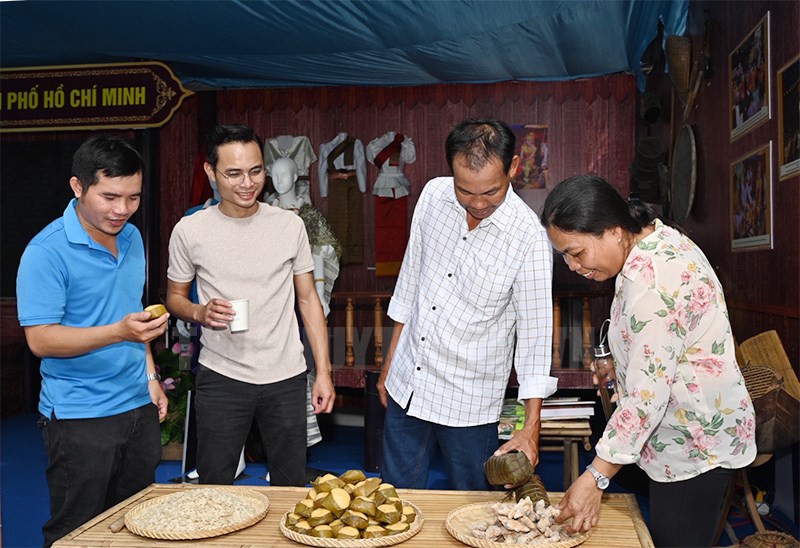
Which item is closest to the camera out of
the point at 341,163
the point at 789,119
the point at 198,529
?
the point at 198,529

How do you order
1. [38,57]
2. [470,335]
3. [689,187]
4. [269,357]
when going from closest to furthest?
1. [470,335]
2. [269,357]
3. [689,187]
4. [38,57]

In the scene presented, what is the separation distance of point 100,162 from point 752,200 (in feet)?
11.3

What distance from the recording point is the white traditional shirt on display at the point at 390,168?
7.87m

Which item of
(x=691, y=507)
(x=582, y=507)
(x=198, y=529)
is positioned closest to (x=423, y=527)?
(x=582, y=507)

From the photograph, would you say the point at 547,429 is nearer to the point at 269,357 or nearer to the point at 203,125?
the point at 269,357

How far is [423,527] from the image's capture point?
1.89m

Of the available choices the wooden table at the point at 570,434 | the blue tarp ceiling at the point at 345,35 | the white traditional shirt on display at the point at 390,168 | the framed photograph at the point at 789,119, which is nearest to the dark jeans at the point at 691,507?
the framed photograph at the point at 789,119

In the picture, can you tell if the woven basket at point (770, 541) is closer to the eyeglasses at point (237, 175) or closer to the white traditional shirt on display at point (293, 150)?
the eyeglasses at point (237, 175)

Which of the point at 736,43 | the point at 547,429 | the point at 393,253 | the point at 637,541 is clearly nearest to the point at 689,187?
the point at 736,43

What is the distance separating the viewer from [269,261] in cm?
277

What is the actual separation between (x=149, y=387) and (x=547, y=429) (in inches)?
96.1

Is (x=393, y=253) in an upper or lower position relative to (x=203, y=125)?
lower

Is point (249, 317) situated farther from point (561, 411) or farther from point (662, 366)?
point (561, 411)

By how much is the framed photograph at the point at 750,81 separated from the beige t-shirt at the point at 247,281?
2.69 metres
